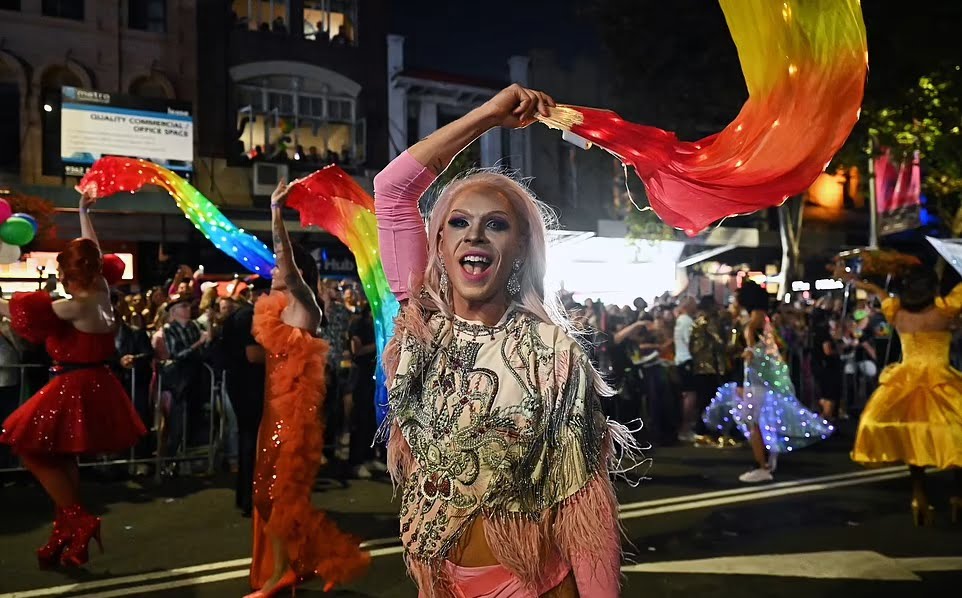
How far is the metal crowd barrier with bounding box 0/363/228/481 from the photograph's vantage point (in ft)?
29.1

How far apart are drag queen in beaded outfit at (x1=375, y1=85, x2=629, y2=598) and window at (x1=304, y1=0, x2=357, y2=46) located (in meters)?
22.4

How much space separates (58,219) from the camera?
18.2 m

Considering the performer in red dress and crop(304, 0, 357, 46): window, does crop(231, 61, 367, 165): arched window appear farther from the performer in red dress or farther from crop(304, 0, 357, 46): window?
the performer in red dress

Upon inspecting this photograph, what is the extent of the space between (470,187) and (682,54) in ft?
51.0

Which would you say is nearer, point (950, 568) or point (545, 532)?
point (545, 532)

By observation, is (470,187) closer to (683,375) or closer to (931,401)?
(931,401)

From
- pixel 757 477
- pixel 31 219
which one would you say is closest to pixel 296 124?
pixel 31 219

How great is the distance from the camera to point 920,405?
7.09 metres

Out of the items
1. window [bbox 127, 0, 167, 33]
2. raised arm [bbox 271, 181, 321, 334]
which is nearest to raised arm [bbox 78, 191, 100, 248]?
raised arm [bbox 271, 181, 321, 334]

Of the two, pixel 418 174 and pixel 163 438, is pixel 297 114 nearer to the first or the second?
pixel 163 438

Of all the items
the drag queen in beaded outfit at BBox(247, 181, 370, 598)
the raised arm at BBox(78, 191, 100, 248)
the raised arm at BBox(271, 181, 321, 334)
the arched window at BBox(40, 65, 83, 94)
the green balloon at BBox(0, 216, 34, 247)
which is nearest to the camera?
the raised arm at BBox(271, 181, 321, 334)

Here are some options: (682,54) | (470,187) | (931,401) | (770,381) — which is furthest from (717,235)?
(470,187)

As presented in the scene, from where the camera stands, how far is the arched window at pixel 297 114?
22.0 m

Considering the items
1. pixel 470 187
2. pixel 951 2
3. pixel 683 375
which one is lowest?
pixel 683 375
